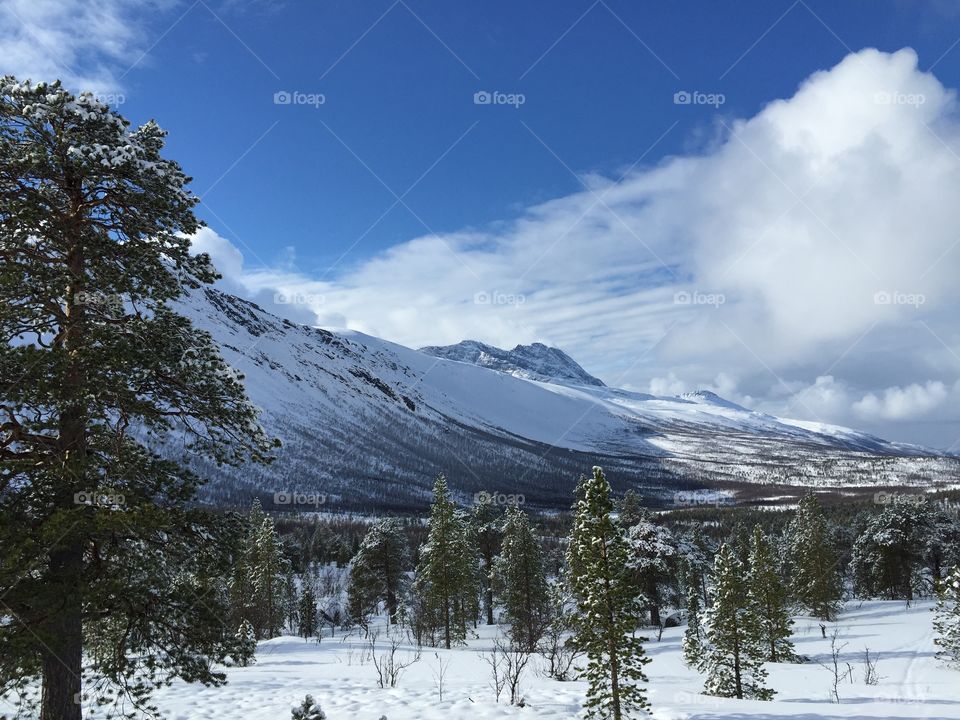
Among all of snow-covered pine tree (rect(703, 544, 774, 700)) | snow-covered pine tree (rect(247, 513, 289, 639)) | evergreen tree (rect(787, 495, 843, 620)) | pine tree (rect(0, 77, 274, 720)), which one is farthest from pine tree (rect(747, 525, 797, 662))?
snow-covered pine tree (rect(247, 513, 289, 639))

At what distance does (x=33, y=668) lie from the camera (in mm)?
7555

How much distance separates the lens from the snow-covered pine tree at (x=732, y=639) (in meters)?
23.4

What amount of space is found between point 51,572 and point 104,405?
2364 mm

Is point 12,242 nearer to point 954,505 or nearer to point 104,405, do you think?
point 104,405

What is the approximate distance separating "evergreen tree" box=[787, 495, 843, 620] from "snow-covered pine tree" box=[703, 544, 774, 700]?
92.0 feet

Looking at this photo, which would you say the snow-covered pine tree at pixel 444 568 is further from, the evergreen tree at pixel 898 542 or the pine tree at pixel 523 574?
the evergreen tree at pixel 898 542

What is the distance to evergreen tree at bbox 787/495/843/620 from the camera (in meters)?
47.7

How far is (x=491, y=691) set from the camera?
606 inches

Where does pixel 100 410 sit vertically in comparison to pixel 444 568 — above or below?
above

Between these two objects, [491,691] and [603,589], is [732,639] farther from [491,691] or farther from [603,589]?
[603,589]

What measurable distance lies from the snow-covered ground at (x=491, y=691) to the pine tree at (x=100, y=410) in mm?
5443

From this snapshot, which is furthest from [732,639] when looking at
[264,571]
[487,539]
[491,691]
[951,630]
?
[487,539]

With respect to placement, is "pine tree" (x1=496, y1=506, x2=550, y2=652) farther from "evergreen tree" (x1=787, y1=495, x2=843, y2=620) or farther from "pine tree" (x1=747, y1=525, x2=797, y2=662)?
"evergreen tree" (x1=787, y1=495, x2=843, y2=620)

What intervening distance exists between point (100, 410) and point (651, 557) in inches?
1587
